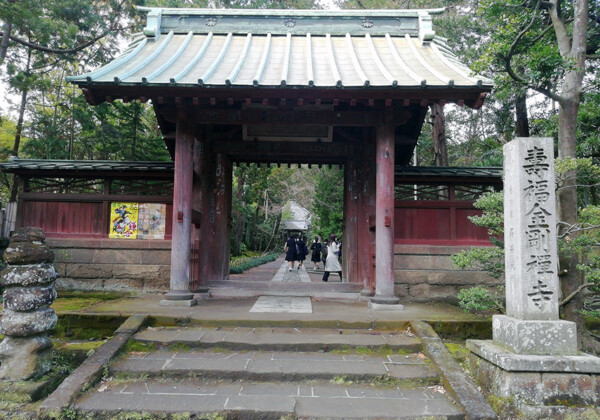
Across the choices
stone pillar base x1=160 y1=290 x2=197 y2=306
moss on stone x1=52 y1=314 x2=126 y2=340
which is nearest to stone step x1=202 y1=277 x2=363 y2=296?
stone pillar base x1=160 y1=290 x2=197 y2=306

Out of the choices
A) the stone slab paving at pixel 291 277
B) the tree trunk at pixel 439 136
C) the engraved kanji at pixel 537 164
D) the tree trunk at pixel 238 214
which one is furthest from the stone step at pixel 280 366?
the tree trunk at pixel 238 214

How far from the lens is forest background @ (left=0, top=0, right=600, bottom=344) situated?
5891mm

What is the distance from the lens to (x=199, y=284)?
342 inches

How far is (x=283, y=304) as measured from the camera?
7414mm

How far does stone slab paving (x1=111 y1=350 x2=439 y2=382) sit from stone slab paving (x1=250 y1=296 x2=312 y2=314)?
1635 mm

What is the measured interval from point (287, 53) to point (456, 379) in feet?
22.5

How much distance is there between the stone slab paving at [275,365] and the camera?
180 inches

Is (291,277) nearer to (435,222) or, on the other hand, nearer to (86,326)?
(435,222)

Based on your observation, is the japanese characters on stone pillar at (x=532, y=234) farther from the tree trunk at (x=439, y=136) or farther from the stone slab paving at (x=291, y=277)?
the tree trunk at (x=439, y=136)

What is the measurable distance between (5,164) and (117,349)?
6271 mm

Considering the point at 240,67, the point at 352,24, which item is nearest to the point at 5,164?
the point at 240,67

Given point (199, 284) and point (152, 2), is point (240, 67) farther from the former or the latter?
point (152, 2)

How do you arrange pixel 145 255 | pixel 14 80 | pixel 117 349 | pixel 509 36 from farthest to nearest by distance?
1. pixel 14 80
2. pixel 145 255
3. pixel 509 36
4. pixel 117 349

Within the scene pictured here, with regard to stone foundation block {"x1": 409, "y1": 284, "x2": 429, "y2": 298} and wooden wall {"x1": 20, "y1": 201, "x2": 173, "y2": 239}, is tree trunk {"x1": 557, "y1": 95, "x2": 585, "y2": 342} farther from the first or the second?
→ wooden wall {"x1": 20, "y1": 201, "x2": 173, "y2": 239}
